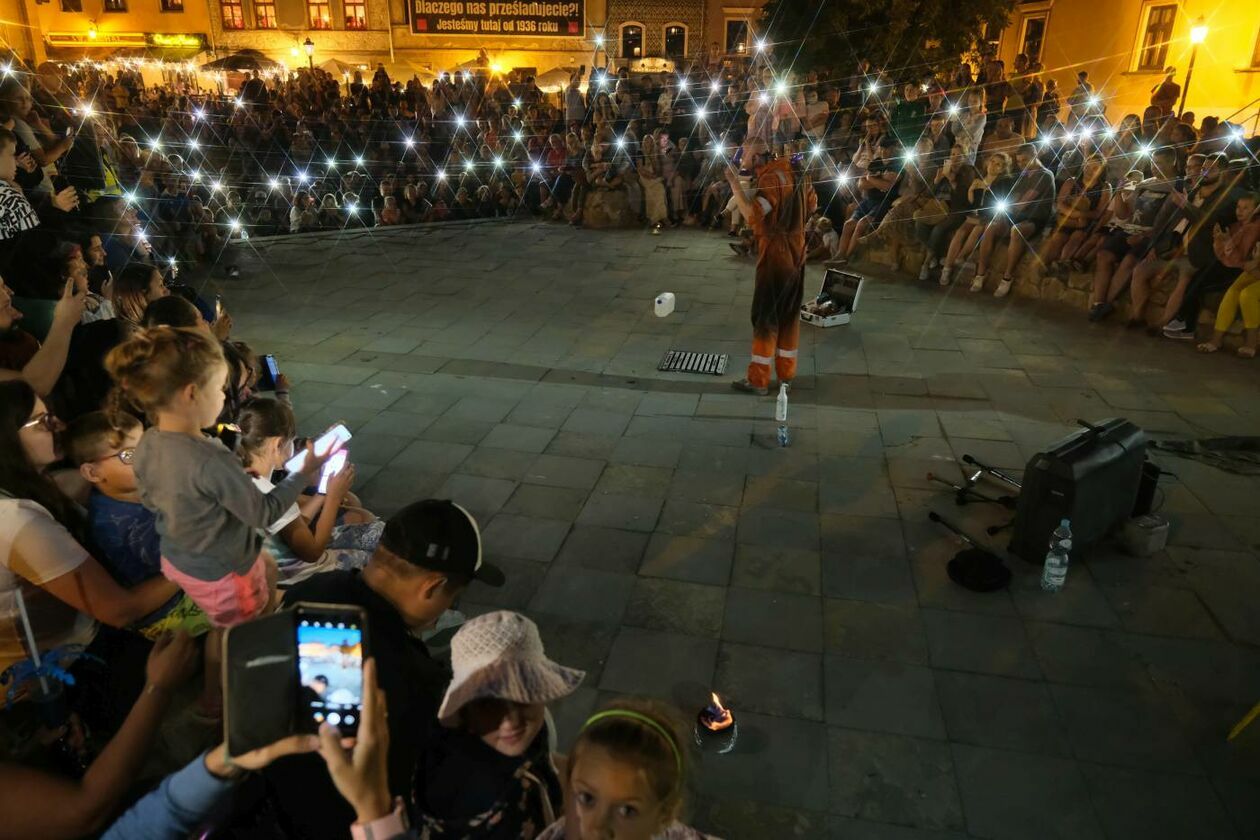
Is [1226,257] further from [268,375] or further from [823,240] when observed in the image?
[268,375]

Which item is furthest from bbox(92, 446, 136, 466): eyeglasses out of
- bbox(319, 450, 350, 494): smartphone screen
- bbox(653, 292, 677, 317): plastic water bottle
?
bbox(653, 292, 677, 317): plastic water bottle

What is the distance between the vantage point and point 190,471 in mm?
2535

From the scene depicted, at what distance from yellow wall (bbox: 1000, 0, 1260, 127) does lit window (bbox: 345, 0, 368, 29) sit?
980 inches

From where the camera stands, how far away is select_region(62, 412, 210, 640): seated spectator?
9.64 feet

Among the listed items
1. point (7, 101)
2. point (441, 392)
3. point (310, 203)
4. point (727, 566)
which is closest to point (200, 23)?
point (310, 203)

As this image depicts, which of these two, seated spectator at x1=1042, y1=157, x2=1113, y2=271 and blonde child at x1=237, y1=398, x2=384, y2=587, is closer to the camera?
blonde child at x1=237, y1=398, x2=384, y2=587

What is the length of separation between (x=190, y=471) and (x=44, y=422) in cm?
91

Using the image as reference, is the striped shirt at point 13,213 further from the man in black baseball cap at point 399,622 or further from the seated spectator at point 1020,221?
the seated spectator at point 1020,221

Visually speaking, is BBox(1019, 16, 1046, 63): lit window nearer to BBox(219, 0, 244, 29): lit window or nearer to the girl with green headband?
the girl with green headband

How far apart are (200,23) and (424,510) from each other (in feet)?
129

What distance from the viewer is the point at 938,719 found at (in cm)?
342

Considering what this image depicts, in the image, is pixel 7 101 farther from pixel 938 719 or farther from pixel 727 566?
pixel 938 719

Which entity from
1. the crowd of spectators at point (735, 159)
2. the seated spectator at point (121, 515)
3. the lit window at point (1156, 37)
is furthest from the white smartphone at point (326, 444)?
the lit window at point (1156, 37)

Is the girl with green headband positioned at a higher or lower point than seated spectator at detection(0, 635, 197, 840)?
higher
